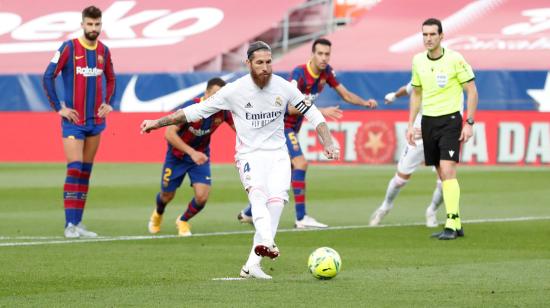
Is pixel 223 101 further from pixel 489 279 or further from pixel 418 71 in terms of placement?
pixel 418 71

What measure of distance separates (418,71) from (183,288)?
5.14m

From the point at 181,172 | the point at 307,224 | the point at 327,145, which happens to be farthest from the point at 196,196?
the point at 327,145

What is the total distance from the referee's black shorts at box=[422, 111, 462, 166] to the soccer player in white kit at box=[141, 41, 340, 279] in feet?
10.8

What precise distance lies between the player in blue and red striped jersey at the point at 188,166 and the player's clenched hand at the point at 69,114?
993 millimetres

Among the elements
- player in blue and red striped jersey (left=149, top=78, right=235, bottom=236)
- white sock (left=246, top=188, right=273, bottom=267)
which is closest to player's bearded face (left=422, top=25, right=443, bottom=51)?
player in blue and red striped jersey (left=149, top=78, right=235, bottom=236)

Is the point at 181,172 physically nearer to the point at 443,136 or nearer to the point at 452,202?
the point at 443,136

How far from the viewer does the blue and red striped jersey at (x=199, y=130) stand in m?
12.6

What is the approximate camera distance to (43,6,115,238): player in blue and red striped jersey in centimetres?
1232

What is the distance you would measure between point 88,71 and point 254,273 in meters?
4.54

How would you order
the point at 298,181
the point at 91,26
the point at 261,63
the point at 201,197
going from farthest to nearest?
the point at 298,181 → the point at 201,197 → the point at 91,26 → the point at 261,63

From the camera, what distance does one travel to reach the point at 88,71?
1248 cm

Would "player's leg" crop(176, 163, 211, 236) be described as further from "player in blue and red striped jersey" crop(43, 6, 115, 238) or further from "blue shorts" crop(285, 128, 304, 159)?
"blue shorts" crop(285, 128, 304, 159)

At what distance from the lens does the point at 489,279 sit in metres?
8.49

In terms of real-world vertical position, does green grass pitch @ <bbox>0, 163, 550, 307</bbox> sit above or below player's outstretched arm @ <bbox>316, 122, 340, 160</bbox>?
below
